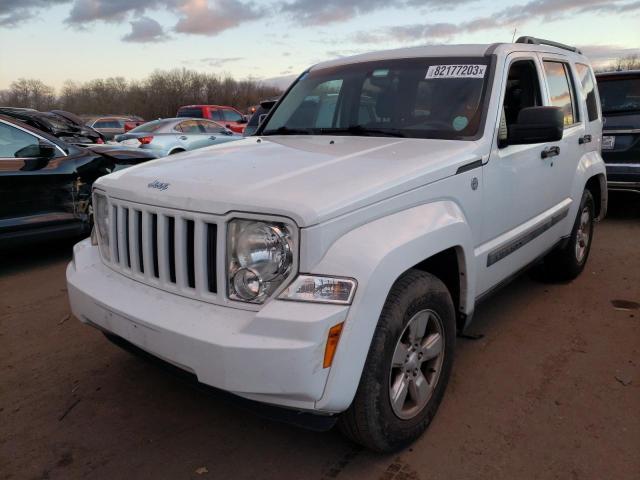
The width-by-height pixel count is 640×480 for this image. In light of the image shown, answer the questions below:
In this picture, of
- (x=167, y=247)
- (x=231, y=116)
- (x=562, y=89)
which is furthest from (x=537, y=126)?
(x=231, y=116)

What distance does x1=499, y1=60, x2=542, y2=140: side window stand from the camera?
3.55 meters

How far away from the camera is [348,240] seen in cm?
205

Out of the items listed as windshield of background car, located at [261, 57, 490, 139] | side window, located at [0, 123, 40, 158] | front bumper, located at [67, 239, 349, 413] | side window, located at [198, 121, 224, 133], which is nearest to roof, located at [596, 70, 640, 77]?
windshield of background car, located at [261, 57, 490, 139]

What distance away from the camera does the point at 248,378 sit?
6.25 feet

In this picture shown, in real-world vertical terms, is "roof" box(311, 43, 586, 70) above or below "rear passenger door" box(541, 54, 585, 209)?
above

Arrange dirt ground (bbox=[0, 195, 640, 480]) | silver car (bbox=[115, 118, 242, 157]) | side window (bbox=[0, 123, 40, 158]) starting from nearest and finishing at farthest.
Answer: dirt ground (bbox=[0, 195, 640, 480])
side window (bbox=[0, 123, 40, 158])
silver car (bbox=[115, 118, 242, 157])

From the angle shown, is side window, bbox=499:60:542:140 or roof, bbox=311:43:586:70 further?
side window, bbox=499:60:542:140

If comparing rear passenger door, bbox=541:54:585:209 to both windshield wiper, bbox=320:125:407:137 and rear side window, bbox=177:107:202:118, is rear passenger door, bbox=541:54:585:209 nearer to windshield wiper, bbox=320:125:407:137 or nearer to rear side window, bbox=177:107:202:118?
windshield wiper, bbox=320:125:407:137

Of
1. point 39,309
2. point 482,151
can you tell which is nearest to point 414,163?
point 482,151

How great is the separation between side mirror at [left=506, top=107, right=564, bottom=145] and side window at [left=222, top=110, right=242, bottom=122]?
16.6 m

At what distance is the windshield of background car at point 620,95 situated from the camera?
6754 millimetres

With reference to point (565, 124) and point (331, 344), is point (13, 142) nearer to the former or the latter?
point (331, 344)

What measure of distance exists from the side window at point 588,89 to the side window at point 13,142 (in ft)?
17.3

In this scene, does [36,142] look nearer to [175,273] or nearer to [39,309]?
[39,309]
